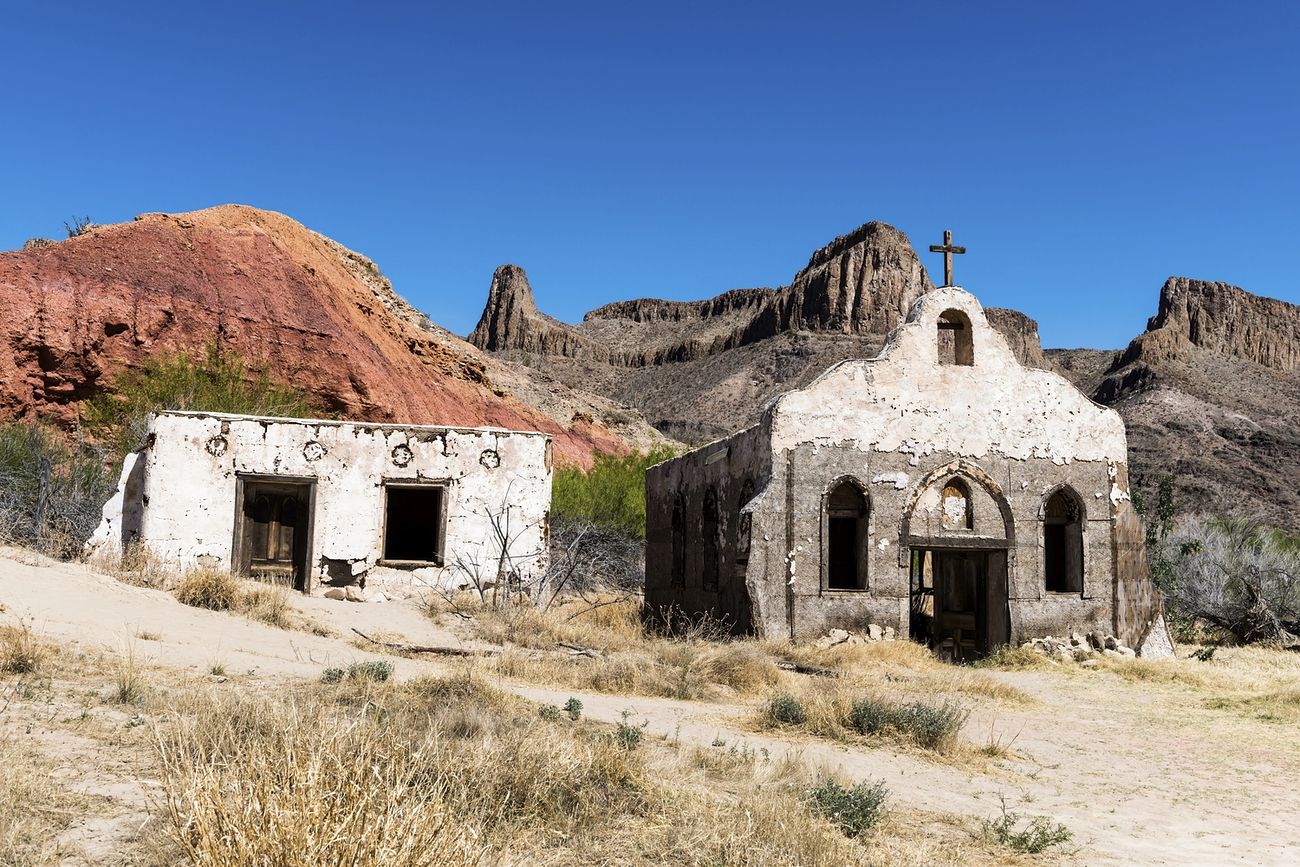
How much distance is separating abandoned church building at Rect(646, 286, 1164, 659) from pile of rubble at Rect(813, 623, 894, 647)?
0.14 meters

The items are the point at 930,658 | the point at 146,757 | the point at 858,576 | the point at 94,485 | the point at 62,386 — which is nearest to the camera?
the point at 146,757

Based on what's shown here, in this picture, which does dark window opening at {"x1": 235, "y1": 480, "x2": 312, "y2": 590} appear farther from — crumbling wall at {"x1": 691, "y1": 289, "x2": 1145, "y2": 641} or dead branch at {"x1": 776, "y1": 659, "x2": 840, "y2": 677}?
dead branch at {"x1": 776, "y1": 659, "x2": 840, "y2": 677}

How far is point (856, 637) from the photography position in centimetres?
1572

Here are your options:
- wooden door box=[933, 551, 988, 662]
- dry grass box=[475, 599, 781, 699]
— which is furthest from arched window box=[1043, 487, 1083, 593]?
dry grass box=[475, 599, 781, 699]

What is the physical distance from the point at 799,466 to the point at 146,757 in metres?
11.4

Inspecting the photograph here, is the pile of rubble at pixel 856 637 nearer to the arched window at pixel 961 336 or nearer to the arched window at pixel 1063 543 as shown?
the arched window at pixel 1063 543

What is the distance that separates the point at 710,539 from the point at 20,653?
41.4 feet

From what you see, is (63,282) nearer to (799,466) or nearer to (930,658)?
(799,466)

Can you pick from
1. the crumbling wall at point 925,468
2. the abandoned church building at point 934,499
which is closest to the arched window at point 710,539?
the abandoned church building at point 934,499

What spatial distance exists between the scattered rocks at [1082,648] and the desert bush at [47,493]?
1561cm

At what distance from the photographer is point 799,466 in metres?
16.0

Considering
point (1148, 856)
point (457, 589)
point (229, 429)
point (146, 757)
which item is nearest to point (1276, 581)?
point (457, 589)

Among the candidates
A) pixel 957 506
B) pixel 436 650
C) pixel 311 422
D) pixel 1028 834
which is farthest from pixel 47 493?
pixel 1028 834

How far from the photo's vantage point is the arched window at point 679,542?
20.5m
